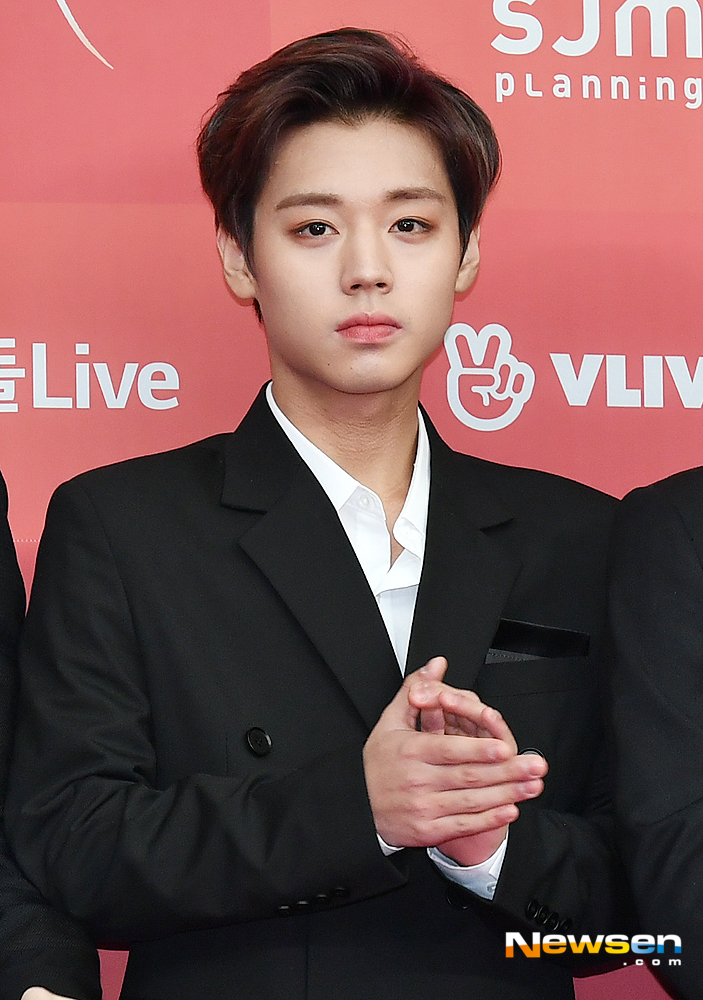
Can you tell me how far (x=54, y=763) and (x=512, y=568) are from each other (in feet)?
2.10

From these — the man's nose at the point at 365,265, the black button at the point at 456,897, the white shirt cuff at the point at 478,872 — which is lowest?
the black button at the point at 456,897

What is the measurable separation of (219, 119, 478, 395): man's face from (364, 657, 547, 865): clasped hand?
0.53m

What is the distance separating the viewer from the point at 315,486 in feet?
6.11

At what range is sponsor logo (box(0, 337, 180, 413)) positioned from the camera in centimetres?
222

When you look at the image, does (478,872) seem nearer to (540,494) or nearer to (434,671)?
(434,671)

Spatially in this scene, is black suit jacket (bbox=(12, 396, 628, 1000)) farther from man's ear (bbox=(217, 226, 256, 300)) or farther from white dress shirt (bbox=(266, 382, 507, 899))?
man's ear (bbox=(217, 226, 256, 300))

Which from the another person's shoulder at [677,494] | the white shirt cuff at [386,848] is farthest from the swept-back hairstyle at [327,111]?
the white shirt cuff at [386,848]

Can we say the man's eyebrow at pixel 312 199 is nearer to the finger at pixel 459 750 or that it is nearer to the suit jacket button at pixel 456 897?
the finger at pixel 459 750

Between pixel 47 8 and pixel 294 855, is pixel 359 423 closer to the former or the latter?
pixel 294 855

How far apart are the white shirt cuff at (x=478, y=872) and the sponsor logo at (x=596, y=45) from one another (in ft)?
4.23

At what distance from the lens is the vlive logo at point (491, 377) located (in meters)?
2.33

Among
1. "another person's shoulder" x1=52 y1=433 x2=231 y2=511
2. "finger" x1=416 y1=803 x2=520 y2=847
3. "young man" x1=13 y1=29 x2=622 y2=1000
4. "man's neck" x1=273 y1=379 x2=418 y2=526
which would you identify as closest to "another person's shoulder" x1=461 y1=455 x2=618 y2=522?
"young man" x1=13 y1=29 x2=622 y2=1000

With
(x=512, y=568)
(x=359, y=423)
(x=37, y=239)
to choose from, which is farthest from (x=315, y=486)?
(x=37, y=239)

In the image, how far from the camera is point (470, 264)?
209 cm
